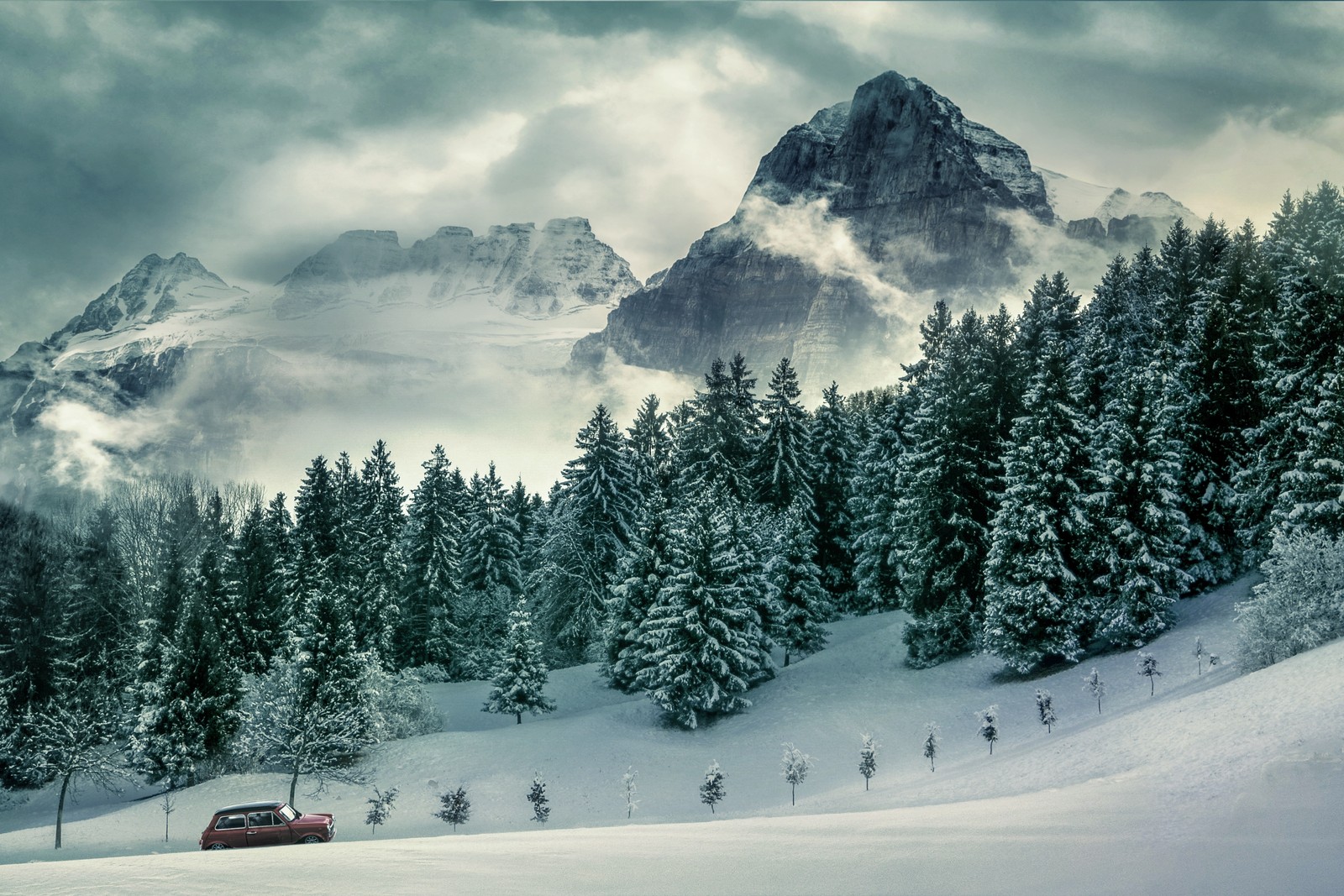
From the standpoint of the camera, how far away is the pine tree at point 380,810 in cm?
3278

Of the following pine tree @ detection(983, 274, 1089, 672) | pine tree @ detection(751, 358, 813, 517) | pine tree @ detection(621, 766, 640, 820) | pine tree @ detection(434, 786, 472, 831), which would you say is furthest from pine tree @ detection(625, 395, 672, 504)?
pine tree @ detection(434, 786, 472, 831)

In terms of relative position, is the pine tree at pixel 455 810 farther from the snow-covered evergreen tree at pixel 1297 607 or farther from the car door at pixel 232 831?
the snow-covered evergreen tree at pixel 1297 607

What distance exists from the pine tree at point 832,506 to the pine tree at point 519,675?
878 inches

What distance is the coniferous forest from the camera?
37656mm

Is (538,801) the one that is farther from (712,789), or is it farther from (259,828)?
(259,828)

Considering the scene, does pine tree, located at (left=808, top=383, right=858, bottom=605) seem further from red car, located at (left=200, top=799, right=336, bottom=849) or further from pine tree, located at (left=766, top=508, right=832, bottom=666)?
red car, located at (left=200, top=799, right=336, bottom=849)

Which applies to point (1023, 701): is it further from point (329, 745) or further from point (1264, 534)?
point (329, 745)

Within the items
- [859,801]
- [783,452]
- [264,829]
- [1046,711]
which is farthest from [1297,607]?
[783,452]

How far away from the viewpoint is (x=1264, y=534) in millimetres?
37531

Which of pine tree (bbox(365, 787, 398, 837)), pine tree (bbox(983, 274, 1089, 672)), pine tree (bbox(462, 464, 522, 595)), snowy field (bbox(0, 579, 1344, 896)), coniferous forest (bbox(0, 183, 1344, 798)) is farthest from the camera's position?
pine tree (bbox(462, 464, 522, 595))

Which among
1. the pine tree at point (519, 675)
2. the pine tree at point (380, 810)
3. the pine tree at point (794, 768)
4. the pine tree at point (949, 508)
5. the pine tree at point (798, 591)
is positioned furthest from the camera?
the pine tree at point (798, 591)

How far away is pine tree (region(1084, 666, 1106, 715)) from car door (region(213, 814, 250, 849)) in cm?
2703

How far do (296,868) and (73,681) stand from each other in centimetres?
4756

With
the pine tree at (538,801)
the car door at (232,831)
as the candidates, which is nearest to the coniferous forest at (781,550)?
the pine tree at (538,801)
